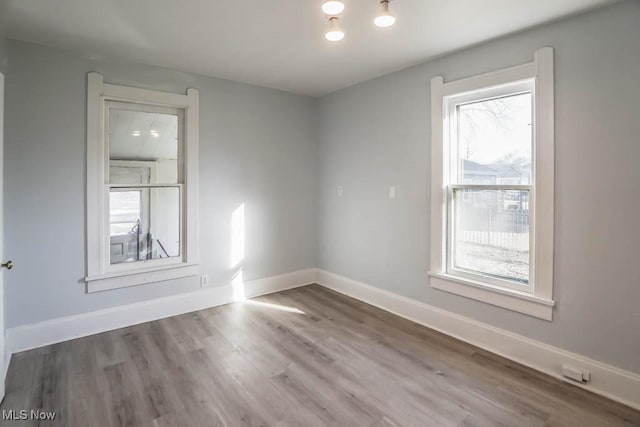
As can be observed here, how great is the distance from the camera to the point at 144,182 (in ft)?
11.5

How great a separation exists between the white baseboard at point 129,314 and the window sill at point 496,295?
2058 millimetres

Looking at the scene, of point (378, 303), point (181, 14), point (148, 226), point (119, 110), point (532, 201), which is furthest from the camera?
point (378, 303)

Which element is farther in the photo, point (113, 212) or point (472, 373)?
point (113, 212)

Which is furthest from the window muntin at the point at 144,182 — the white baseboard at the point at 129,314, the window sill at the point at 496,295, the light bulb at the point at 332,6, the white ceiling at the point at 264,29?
the window sill at the point at 496,295

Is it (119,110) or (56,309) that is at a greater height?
(119,110)

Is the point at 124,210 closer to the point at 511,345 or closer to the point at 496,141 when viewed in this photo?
the point at 496,141

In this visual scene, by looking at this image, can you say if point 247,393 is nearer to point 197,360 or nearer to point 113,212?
→ point 197,360

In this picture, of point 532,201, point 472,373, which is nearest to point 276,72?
point 532,201

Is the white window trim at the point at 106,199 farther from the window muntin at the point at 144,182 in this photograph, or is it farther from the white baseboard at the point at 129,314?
the white baseboard at the point at 129,314

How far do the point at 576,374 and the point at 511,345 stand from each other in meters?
0.44

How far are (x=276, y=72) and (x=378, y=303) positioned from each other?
8.92 ft

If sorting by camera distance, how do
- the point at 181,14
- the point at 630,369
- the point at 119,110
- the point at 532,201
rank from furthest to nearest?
the point at 119,110, the point at 532,201, the point at 181,14, the point at 630,369

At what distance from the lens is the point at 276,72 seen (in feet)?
12.0

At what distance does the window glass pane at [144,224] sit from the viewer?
11.0ft
